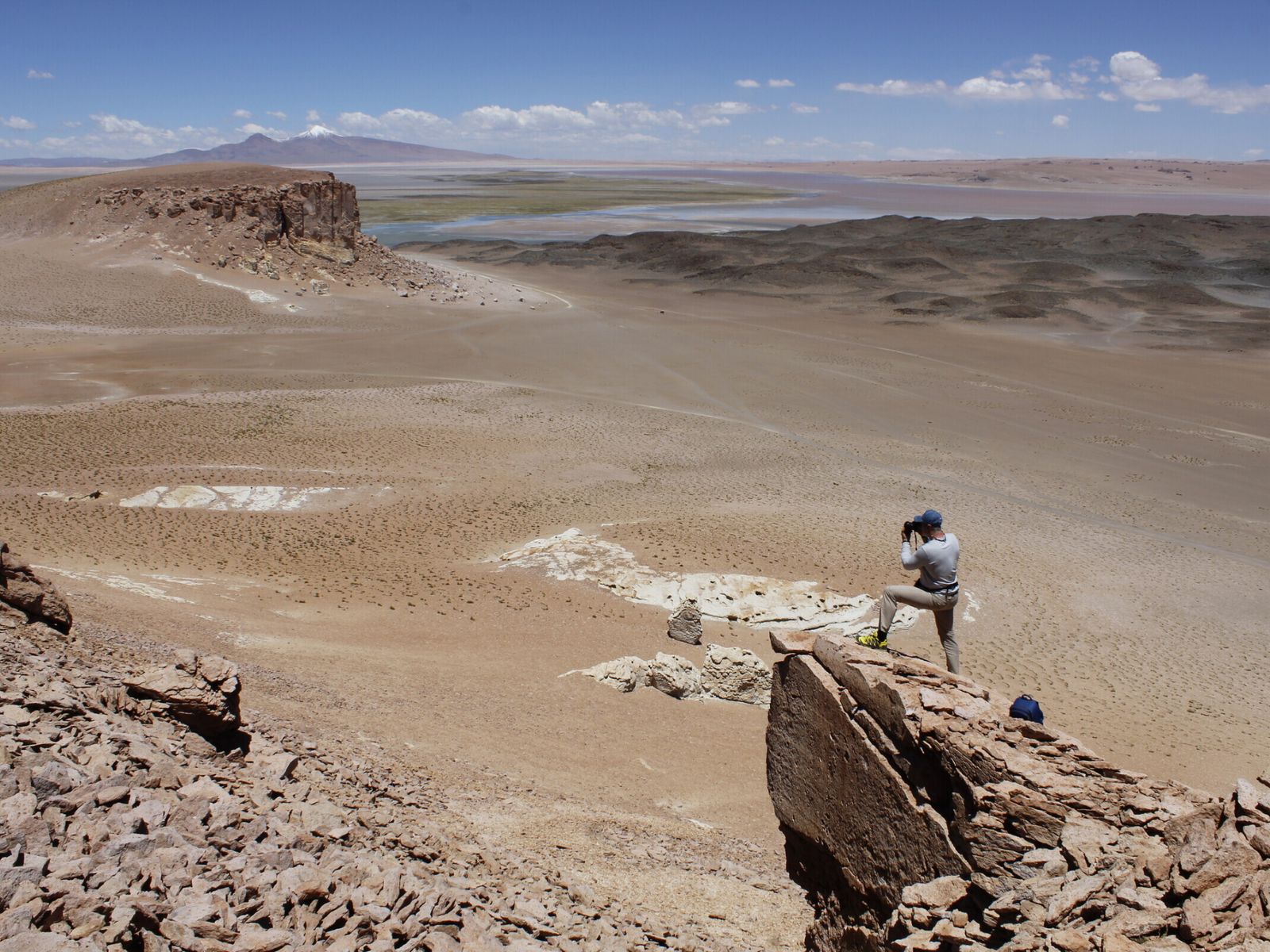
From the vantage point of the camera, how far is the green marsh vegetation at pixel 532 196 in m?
100

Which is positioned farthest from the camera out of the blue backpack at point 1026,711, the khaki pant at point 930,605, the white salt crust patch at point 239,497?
the white salt crust patch at point 239,497

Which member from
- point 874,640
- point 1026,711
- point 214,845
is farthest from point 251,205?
point 1026,711

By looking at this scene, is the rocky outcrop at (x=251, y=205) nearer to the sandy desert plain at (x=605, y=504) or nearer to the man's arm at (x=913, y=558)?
the sandy desert plain at (x=605, y=504)

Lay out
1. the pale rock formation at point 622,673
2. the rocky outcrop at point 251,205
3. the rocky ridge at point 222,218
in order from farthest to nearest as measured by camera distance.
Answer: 1. the rocky outcrop at point 251,205
2. the rocky ridge at point 222,218
3. the pale rock formation at point 622,673

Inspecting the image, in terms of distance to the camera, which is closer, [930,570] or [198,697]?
[198,697]

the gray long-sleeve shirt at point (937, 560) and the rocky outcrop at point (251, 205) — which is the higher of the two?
the rocky outcrop at point (251, 205)

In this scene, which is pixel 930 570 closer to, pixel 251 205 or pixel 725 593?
pixel 725 593

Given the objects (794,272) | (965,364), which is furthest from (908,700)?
(794,272)

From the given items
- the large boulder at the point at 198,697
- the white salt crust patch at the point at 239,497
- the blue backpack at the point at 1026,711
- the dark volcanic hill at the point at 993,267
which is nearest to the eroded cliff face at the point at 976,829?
the blue backpack at the point at 1026,711

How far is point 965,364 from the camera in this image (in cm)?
3641

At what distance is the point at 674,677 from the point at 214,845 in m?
6.15

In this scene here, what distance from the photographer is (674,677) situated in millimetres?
10719

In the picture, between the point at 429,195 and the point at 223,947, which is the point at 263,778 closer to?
the point at 223,947

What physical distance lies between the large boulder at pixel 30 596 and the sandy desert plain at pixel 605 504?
714mm
